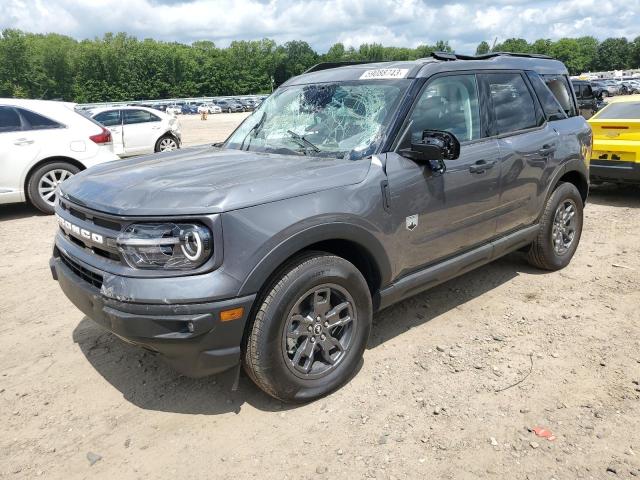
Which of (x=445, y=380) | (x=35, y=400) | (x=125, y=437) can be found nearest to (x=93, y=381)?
(x=35, y=400)

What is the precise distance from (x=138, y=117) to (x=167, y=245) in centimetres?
1226

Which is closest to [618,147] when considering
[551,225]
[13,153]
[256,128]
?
[551,225]

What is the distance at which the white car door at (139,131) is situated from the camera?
13461 mm

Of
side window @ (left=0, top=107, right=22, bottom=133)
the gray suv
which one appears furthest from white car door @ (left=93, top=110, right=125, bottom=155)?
the gray suv

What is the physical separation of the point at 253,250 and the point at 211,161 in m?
1.10

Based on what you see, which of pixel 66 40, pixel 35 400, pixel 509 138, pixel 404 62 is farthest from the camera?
pixel 66 40

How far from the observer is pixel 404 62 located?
3863 mm

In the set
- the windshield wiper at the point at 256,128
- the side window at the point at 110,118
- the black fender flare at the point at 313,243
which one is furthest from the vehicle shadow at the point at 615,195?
the side window at the point at 110,118

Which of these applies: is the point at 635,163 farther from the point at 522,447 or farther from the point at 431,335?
the point at 522,447

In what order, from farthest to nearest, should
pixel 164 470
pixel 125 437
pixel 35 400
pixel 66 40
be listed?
pixel 66 40 → pixel 35 400 → pixel 125 437 → pixel 164 470

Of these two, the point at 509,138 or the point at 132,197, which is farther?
the point at 509,138

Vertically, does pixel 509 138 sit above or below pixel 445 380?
above

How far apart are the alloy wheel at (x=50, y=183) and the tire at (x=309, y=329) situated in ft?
20.5

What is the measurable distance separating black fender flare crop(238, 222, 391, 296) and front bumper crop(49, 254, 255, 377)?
0.10 metres
